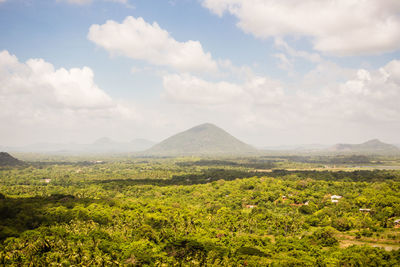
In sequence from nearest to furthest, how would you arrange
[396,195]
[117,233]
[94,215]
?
[117,233] → [94,215] → [396,195]

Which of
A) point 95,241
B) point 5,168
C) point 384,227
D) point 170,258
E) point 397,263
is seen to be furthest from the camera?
point 5,168

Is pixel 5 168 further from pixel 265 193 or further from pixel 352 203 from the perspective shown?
pixel 352 203

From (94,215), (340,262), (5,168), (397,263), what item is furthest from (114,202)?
(5,168)

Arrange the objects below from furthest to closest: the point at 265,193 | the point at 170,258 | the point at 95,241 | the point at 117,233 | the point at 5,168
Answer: the point at 5,168 → the point at 265,193 → the point at 117,233 → the point at 95,241 → the point at 170,258

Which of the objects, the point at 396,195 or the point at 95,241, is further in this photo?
the point at 396,195

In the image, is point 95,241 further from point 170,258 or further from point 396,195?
point 396,195

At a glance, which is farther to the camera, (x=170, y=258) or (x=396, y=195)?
(x=396, y=195)

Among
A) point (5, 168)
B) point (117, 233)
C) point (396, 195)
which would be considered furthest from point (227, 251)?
point (5, 168)

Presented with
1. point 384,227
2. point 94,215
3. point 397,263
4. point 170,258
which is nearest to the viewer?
point 397,263
